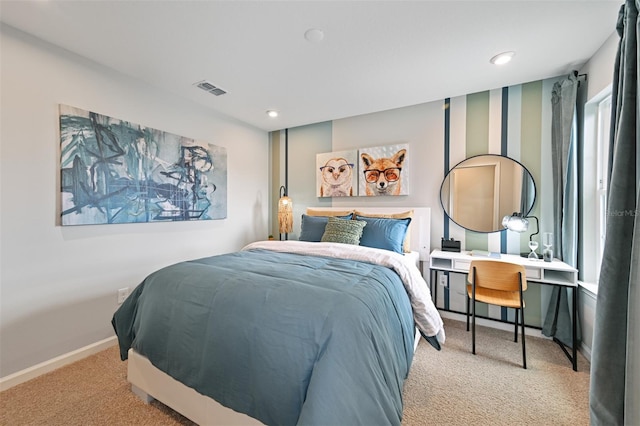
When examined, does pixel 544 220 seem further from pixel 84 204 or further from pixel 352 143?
pixel 84 204

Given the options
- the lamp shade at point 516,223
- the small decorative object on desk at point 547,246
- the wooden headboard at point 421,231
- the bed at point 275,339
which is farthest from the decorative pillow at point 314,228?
the small decorative object on desk at point 547,246

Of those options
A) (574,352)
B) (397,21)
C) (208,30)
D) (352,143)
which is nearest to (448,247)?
(574,352)

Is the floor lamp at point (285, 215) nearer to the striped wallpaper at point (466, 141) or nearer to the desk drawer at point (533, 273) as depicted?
the striped wallpaper at point (466, 141)

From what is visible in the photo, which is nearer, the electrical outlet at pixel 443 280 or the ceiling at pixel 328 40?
the ceiling at pixel 328 40

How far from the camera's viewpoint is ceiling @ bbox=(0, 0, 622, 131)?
156 centimetres

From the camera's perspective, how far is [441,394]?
167cm

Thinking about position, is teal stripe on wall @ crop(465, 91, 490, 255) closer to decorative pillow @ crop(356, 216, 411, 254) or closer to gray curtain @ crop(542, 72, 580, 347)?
gray curtain @ crop(542, 72, 580, 347)

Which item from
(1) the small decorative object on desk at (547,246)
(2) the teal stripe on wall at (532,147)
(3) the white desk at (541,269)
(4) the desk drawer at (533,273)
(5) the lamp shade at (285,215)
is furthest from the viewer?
(5) the lamp shade at (285,215)

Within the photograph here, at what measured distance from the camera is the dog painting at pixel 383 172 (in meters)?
3.08

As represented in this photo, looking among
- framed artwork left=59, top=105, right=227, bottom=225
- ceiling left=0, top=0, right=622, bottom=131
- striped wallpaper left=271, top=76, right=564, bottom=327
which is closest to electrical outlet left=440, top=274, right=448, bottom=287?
striped wallpaper left=271, top=76, right=564, bottom=327

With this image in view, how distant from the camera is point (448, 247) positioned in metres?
2.71

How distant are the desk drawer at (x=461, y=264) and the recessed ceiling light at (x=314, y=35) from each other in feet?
7.24

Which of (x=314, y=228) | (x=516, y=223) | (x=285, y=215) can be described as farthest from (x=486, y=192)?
(x=285, y=215)

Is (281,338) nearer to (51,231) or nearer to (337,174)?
(51,231)
